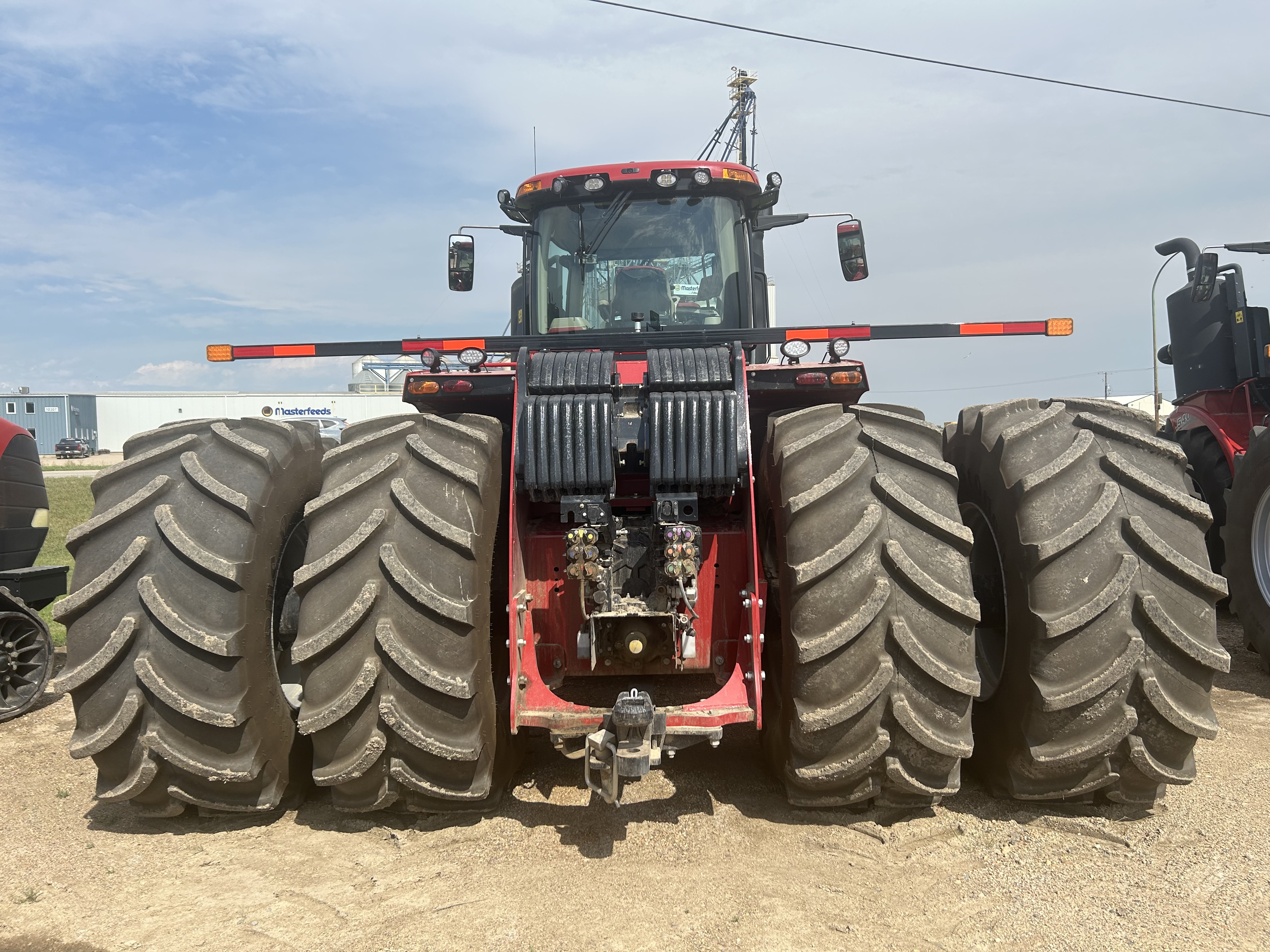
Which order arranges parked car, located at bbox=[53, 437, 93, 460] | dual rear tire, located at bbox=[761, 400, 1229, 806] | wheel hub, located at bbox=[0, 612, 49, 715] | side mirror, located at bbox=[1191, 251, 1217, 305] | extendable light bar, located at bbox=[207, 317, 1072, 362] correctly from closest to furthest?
1. dual rear tire, located at bbox=[761, 400, 1229, 806]
2. extendable light bar, located at bbox=[207, 317, 1072, 362]
3. wheel hub, located at bbox=[0, 612, 49, 715]
4. side mirror, located at bbox=[1191, 251, 1217, 305]
5. parked car, located at bbox=[53, 437, 93, 460]

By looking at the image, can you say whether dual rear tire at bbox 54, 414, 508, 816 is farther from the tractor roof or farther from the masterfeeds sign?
the masterfeeds sign

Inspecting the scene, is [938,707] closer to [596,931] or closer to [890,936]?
[890,936]

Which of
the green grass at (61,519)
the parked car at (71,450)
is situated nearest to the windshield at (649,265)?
the green grass at (61,519)

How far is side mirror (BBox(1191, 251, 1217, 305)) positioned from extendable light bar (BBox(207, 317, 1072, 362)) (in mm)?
3563

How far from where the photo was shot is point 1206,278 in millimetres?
7555

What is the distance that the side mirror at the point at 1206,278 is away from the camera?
24.7 feet

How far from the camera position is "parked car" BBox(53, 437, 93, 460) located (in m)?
54.9

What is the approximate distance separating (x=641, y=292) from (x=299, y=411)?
57.6 m

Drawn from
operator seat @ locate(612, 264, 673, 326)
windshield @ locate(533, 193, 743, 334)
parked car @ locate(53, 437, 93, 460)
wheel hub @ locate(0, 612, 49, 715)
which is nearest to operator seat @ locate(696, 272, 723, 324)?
windshield @ locate(533, 193, 743, 334)

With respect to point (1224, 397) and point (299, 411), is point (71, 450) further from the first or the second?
point (1224, 397)

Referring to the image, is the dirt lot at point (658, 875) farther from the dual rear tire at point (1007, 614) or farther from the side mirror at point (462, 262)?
the side mirror at point (462, 262)

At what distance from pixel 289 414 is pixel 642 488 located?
2286 inches

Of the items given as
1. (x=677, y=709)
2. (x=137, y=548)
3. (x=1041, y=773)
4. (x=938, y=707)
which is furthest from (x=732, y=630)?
(x=137, y=548)

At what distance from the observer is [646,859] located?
3588 mm
